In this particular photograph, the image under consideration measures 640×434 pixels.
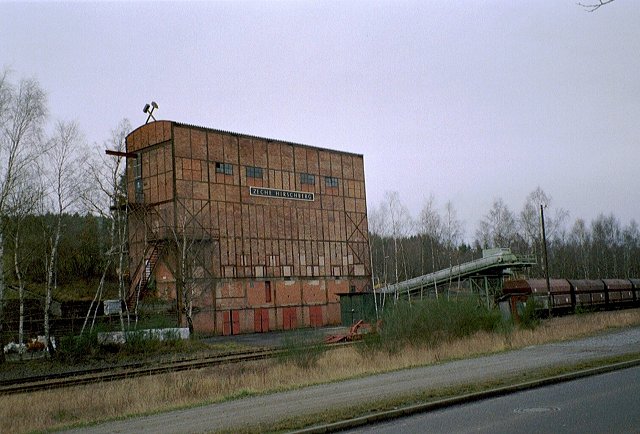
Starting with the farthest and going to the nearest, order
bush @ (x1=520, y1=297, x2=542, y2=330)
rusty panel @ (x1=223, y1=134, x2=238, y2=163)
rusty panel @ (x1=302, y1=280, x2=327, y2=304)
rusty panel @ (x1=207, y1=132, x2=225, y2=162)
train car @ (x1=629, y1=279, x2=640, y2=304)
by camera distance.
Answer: train car @ (x1=629, y1=279, x2=640, y2=304) → rusty panel @ (x1=302, y1=280, x2=327, y2=304) → rusty panel @ (x1=223, y1=134, x2=238, y2=163) → rusty panel @ (x1=207, y1=132, x2=225, y2=162) → bush @ (x1=520, y1=297, x2=542, y2=330)

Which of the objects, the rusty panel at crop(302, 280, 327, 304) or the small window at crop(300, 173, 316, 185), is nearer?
the rusty panel at crop(302, 280, 327, 304)

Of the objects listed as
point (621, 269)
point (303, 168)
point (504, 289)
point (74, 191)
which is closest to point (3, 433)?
point (74, 191)

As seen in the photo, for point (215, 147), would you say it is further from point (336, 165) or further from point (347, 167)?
point (347, 167)

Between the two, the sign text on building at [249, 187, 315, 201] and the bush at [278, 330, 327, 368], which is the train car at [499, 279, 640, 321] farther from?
the bush at [278, 330, 327, 368]

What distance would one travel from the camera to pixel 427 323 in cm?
2372

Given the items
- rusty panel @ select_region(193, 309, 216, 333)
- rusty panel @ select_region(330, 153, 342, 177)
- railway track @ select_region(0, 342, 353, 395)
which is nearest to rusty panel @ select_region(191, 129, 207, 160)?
rusty panel @ select_region(193, 309, 216, 333)

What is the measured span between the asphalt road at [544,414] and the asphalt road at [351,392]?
6.48ft

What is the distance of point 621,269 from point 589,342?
82.3 meters

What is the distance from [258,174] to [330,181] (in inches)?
332

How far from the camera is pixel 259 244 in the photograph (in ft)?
167

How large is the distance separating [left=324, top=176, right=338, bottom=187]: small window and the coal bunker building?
0.43 feet

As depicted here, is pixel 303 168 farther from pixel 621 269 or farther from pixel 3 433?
pixel 621 269

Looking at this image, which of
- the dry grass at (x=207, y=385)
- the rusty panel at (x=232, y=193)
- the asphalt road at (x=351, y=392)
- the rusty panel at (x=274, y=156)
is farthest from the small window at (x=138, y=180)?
the asphalt road at (x=351, y=392)

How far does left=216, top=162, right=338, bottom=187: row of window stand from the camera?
49.7 metres
